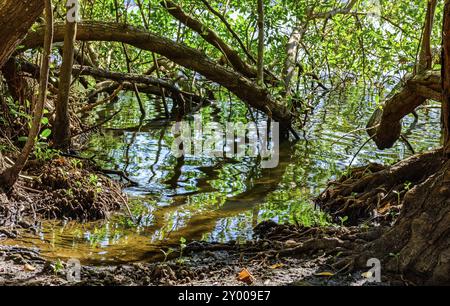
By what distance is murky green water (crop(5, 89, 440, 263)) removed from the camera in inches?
205

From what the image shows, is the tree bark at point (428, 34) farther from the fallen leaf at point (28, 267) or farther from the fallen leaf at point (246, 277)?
the fallen leaf at point (28, 267)

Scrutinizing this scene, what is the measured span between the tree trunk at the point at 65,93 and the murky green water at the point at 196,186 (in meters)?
0.79

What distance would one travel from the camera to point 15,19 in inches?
190

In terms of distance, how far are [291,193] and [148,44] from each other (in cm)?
332

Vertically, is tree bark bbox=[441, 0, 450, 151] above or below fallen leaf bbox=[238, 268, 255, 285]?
above

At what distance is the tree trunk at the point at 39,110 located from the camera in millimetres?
4641

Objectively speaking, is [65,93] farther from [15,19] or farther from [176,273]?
[176,273]

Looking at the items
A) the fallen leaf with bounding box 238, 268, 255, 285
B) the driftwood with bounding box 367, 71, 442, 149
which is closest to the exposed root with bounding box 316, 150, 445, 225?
the driftwood with bounding box 367, 71, 442, 149

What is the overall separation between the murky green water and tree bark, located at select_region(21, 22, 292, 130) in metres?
0.95

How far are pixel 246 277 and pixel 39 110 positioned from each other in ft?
7.60

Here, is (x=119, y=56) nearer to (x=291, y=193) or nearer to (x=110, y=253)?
(x=291, y=193)

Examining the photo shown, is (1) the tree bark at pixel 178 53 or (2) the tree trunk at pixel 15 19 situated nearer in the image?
(2) the tree trunk at pixel 15 19

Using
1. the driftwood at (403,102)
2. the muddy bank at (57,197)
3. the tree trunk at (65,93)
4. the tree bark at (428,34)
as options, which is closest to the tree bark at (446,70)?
the driftwood at (403,102)

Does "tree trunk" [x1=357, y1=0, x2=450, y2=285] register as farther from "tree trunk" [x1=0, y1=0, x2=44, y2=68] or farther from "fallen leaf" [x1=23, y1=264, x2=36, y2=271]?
"tree trunk" [x1=0, y1=0, x2=44, y2=68]
